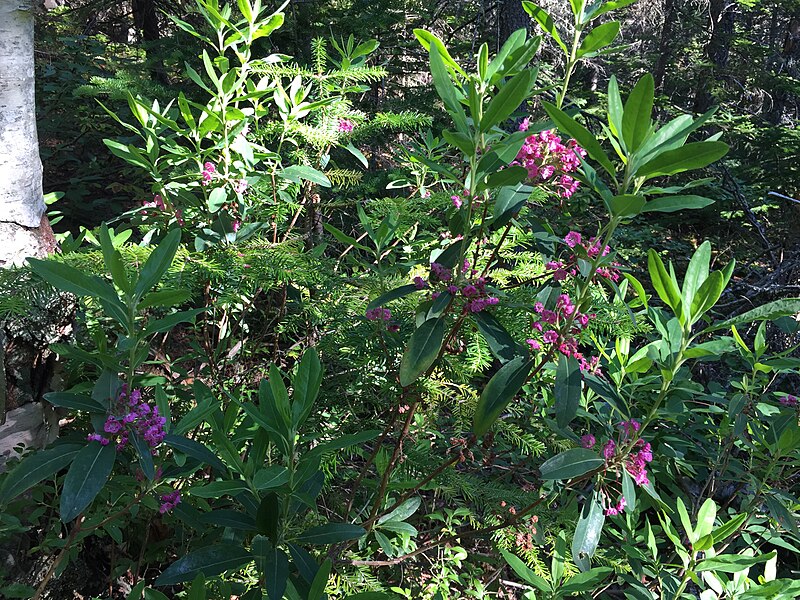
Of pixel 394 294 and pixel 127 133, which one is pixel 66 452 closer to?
pixel 394 294

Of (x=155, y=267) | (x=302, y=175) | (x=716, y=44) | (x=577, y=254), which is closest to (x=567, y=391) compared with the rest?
(x=577, y=254)

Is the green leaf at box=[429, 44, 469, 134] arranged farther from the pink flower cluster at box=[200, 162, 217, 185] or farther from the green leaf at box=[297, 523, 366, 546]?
the pink flower cluster at box=[200, 162, 217, 185]

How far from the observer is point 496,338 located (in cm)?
123

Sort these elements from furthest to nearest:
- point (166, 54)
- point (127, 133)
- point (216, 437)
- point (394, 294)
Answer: point (127, 133)
point (166, 54)
point (394, 294)
point (216, 437)

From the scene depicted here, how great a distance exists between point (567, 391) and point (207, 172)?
4.15ft

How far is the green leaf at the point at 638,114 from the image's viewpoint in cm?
97

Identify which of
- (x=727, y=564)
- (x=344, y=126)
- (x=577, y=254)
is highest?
(x=344, y=126)

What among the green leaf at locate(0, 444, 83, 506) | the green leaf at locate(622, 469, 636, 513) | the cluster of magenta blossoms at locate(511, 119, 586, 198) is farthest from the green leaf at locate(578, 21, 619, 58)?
the green leaf at locate(0, 444, 83, 506)

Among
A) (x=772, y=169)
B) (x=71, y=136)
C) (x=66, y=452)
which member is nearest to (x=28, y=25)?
(x=66, y=452)

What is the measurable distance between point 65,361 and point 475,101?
57.9 inches

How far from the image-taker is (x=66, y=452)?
1.08 metres

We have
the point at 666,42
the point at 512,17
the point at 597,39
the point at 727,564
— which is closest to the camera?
the point at 597,39

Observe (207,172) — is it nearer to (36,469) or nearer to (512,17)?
(36,469)

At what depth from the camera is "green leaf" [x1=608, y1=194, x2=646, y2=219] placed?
3.25 feet
